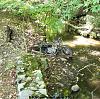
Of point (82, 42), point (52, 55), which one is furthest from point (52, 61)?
point (82, 42)

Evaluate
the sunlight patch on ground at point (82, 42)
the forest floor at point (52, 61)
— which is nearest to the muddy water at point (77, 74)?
the forest floor at point (52, 61)

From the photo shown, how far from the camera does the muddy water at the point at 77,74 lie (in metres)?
8.53

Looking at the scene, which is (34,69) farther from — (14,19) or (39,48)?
(14,19)

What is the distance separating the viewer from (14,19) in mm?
15375

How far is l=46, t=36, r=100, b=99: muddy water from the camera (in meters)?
8.53

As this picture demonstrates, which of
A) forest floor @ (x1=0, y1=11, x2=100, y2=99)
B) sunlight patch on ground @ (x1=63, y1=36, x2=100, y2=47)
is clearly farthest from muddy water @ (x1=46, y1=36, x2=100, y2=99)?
sunlight patch on ground @ (x1=63, y1=36, x2=100, y2=47)

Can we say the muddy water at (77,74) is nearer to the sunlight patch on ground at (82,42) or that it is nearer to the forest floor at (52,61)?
the forest floor at (52,61)

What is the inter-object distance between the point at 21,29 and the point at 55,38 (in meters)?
1.74

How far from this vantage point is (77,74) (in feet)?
31.7

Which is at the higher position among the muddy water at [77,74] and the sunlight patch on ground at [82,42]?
the sunlight patch on ground at [82,42]

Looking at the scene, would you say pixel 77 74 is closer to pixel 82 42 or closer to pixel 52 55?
pixel 52 55

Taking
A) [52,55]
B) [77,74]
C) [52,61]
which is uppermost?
[52,55]

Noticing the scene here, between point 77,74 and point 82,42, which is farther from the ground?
point 82,42

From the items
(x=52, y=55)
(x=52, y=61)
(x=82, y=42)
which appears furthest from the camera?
(x=82, y=42)
